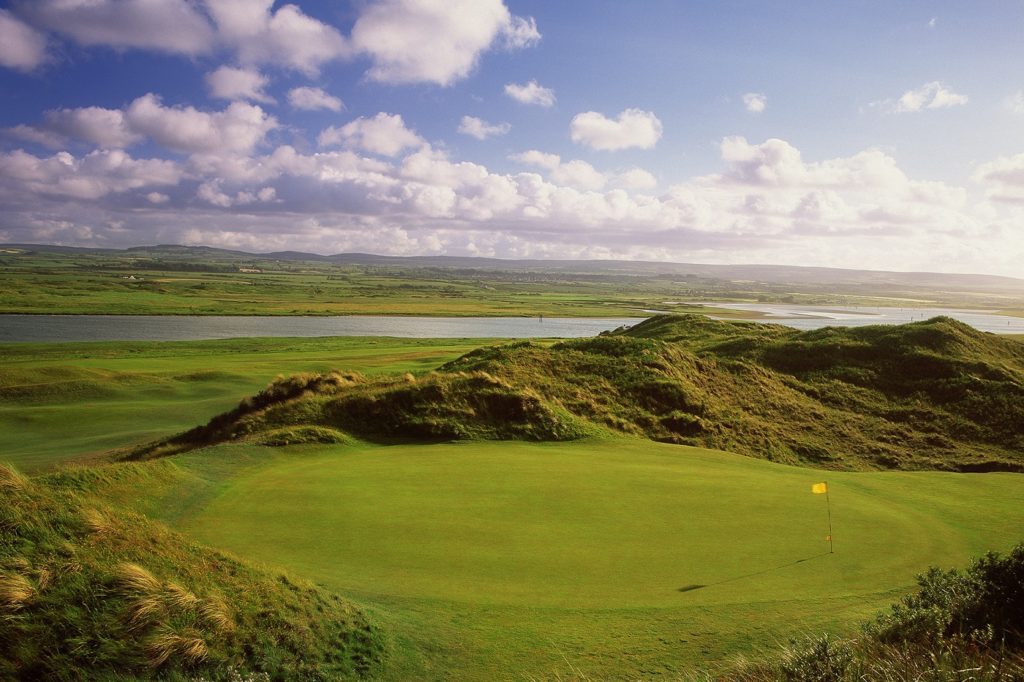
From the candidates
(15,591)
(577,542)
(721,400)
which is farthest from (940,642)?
(721,400)

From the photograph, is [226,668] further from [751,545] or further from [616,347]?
[616,347]

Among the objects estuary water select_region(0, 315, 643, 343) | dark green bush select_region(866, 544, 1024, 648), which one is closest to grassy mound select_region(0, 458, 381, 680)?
dark green bush select_region(866, 544, 1024, 648)

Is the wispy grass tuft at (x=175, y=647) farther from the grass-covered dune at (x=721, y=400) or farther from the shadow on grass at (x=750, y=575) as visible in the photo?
the grass-covered dune at (x=721, y=400)

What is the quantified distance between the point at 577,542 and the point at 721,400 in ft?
67.2

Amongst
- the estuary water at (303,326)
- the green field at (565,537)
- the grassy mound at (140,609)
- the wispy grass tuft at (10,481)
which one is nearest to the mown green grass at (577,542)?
the green field at (565,537)

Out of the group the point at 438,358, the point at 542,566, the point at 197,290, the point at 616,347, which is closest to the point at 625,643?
the point at 542,566

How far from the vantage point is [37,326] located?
78625mm

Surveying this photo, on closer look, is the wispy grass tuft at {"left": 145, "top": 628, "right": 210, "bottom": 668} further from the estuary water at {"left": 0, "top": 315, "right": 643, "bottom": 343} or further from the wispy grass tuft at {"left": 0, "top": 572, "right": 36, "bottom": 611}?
the estuary water at {"left": 0, "top": 315, "right": 643, "bottom": 343}

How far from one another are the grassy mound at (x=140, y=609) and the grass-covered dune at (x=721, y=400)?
12.9 meters

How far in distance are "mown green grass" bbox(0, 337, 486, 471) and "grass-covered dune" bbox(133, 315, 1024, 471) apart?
29.2 feet

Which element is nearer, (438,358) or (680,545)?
(680,545)

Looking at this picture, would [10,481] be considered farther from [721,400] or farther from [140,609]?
[721,400]

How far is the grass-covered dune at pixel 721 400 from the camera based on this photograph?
2466 cm

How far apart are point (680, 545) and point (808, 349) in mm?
30714
